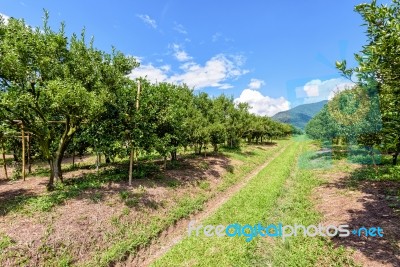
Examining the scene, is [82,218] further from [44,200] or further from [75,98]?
[75,98]

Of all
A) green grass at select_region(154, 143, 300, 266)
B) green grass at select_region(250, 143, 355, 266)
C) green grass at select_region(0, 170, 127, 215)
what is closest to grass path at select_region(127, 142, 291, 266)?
green grass at select_region(154, 143, 300, 266)

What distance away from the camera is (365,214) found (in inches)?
451

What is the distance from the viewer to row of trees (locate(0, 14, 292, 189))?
12156 mm

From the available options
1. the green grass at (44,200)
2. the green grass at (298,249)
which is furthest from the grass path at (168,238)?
the green grass at (44,200)

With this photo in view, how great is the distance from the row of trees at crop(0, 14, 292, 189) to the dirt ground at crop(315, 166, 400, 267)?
11571 mm

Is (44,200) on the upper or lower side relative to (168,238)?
upper

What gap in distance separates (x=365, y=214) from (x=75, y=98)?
16.1 meters

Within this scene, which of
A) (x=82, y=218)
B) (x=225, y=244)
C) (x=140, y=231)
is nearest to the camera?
(x=225, y=244)

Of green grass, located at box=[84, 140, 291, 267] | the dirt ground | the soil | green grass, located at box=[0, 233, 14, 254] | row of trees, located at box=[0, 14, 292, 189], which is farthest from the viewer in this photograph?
row of trees, located at box=[0, 14, 292, 189]

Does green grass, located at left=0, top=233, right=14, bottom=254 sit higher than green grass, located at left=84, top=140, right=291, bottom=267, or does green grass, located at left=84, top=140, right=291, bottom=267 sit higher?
green grass, located at left=0, top=233, right=14, bottom=254

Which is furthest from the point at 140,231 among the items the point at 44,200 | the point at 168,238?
the point at 44,200

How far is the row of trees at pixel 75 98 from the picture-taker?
12.2 metres

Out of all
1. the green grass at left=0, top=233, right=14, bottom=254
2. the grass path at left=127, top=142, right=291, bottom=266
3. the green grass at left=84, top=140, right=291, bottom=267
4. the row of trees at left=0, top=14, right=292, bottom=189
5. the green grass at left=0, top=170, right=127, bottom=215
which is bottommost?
the grass path at left=127, top=142, right=291, bottom=266

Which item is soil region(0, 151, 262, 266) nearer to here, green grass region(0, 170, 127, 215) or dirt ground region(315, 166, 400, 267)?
green grass region(0, 170, 127, 215)
